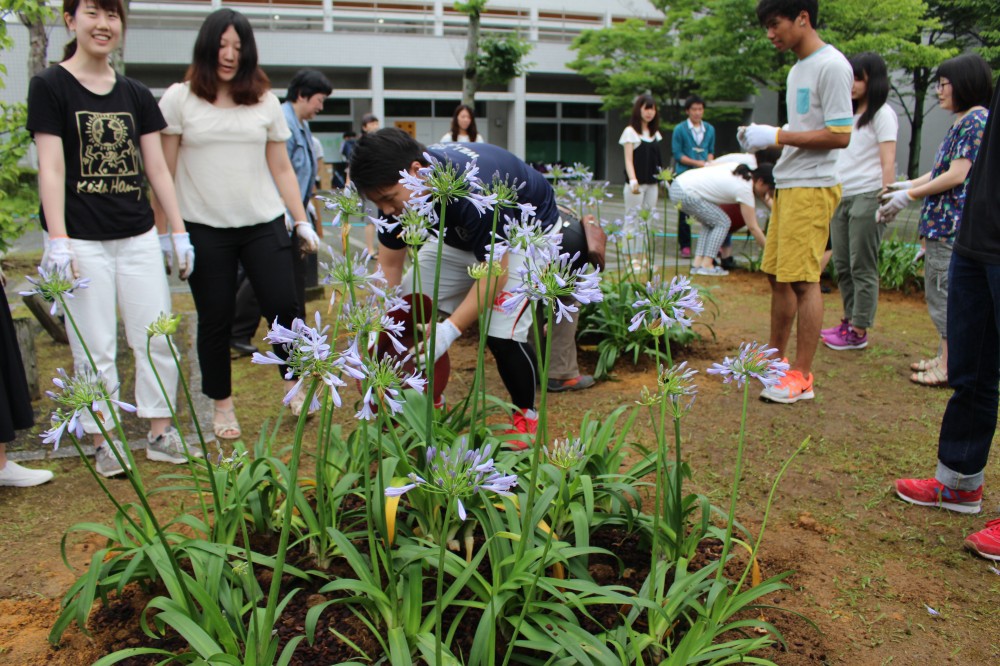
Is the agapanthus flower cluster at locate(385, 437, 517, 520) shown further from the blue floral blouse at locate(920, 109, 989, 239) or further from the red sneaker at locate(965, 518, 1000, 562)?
the blue floral blouse at locate(920, 109, 989, 239)

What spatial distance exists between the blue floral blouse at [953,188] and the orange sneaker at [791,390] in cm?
114

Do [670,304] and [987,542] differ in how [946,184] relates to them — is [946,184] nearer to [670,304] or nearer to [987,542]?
[987,542]

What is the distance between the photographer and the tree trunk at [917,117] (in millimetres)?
21469

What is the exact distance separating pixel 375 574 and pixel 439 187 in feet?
3.33

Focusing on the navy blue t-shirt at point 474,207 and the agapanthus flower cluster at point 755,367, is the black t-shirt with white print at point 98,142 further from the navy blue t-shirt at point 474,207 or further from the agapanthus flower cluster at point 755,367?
the agapanthus flower cluster at point 755,367

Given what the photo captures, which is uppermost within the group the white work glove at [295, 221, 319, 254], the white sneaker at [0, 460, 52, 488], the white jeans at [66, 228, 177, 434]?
the white work glove at [295, 221, 319, 254]

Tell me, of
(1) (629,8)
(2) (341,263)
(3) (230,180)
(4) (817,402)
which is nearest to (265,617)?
(2) (341,263)

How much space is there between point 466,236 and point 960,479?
2.17m

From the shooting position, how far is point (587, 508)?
2246 mm

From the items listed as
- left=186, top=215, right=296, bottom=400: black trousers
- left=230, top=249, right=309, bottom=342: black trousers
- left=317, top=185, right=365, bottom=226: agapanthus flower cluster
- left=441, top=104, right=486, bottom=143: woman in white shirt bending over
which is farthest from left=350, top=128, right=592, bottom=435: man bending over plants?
left=441, top=104, right=486, bottom=143: woman in white shirt bending over

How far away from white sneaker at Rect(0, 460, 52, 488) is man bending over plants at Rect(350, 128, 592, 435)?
1729 millimetres

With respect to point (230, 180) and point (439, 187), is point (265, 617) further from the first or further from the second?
point (230, 180)

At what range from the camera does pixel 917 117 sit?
23.0 m

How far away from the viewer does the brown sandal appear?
14.6 feet
